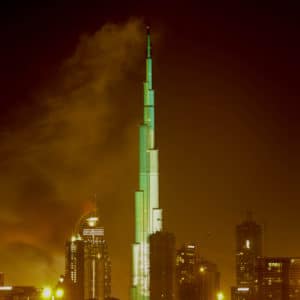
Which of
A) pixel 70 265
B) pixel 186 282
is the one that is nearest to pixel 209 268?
pixel 186 282

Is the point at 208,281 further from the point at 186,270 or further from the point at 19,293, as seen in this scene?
the point at 19,293

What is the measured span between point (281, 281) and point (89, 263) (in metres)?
4.65

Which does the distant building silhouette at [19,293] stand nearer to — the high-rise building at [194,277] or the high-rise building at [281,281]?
the high-rise building at [194,277]

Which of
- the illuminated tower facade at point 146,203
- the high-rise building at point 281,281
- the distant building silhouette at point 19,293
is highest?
the illuminated tower facade at point 146,203

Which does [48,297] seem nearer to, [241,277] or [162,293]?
[162,293]

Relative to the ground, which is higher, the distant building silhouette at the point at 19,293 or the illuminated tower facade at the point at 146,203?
the illuminated tower facade at the point at 146,203

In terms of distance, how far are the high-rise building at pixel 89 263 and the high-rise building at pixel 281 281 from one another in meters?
3.50

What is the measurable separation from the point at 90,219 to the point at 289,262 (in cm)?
523

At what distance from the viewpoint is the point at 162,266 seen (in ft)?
93.2

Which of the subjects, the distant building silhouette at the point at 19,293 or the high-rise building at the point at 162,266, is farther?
the high-rise building at the point at 162,266

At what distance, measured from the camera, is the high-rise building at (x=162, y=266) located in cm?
2756

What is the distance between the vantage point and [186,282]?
2706cm

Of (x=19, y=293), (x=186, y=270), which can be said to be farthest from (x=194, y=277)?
(x=19, y=293)

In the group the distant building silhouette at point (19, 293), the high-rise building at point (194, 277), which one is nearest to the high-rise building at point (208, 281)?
the high-rise building at point (194, 277)
